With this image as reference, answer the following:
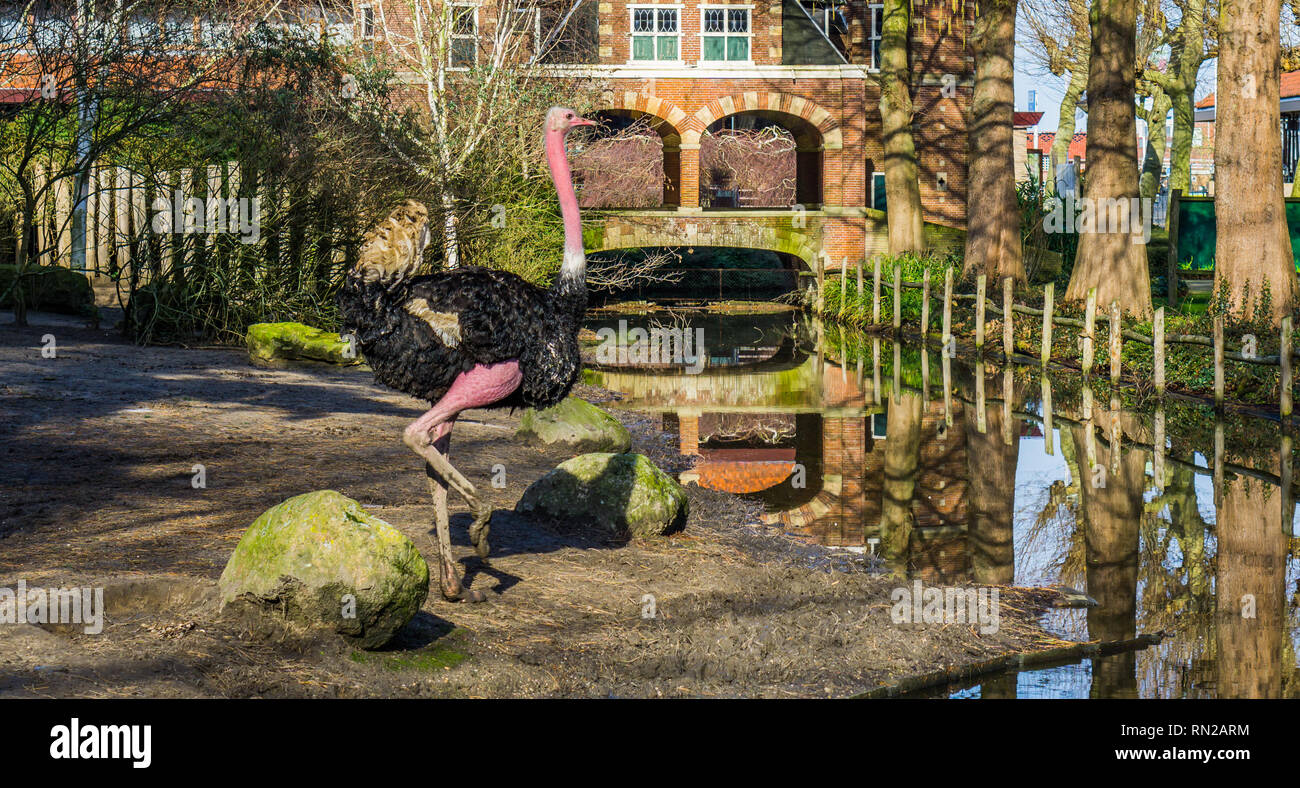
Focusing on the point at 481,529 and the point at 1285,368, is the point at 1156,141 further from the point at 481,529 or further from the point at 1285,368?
the point at 481,529

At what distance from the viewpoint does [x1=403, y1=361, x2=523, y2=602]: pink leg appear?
7.25 metres

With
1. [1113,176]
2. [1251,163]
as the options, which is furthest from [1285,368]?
[1113,176]

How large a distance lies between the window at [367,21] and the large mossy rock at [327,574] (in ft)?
77.3

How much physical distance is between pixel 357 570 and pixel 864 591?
3438 mm

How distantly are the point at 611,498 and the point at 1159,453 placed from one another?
23.1 ft

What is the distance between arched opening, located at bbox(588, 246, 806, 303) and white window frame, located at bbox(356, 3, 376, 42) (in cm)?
1153

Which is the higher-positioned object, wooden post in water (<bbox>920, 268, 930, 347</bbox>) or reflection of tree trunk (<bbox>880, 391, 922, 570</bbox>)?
wooden post in water (<bbox>920, 268, 930, 347</bbox>)

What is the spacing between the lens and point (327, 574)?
635 centimetres

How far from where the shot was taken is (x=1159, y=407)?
56.0ft

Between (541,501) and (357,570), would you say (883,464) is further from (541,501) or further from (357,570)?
(357,570)

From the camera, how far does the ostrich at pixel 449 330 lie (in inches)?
292

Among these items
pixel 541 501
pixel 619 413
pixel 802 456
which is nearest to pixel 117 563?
pixel 541 501

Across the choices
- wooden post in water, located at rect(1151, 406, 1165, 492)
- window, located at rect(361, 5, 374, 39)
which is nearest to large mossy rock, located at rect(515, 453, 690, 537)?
wooden post in water, located at rect(1151, 406, 1165, 492)

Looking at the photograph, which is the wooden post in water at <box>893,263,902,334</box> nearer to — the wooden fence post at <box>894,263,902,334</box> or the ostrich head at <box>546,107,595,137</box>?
the wooden fence post at <box>894,263,902,334</box>
